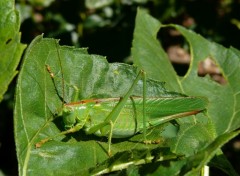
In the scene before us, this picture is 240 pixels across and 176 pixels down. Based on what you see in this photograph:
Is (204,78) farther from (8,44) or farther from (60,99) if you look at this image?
(8,44)

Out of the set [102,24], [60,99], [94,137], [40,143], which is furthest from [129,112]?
[102,24]

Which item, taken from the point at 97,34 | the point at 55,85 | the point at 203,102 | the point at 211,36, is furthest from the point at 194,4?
the point at 55,85

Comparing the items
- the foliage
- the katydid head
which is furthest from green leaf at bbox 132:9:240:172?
the katydid head

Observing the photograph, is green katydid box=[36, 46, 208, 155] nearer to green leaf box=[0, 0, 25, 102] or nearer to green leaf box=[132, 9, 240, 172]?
green leaf box=[132, 9, 240, 172]

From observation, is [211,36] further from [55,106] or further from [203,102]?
[55,106]

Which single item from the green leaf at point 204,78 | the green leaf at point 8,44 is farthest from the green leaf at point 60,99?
the green leaf at point 204,78

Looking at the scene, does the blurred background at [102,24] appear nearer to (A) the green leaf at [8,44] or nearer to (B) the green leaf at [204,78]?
(B) the green leaf at [204,78]
